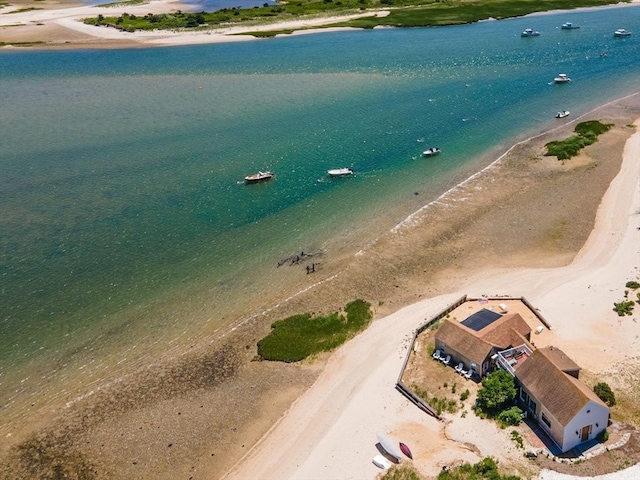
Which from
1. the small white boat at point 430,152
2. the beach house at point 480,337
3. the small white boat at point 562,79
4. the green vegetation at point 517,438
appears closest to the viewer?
the green vegetation at point 517,438

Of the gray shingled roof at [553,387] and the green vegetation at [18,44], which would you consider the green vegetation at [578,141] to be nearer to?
the gray shingled roof at [553,387]

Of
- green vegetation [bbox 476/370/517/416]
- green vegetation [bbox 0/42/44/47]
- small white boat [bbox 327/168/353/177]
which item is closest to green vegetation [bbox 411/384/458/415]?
green vegetation [bbox 476/370/517/416]

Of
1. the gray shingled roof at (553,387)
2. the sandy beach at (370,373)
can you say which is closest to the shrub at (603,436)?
the gray shingled roof at (553,387)

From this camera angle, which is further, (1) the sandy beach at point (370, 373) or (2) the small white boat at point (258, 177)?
(2) the small white boat at point (258, 177)

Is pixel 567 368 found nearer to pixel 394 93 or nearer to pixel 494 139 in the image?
pixel 494 139

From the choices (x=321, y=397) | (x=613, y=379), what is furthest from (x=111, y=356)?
(x=613, y=379)

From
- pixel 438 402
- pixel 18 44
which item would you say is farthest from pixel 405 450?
pixel 18 44
